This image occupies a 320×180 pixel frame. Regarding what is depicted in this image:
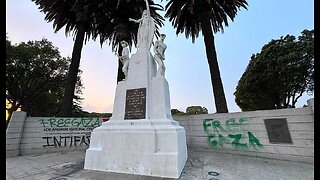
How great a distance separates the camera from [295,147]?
Answer: 6.20 m

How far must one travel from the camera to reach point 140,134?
5.33 meters

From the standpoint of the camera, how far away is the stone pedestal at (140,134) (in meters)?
4.94

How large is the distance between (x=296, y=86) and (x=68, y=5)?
70.4 feet

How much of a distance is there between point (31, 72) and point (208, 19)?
16.8m

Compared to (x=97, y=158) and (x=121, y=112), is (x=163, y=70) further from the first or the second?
(x=97, y=158)

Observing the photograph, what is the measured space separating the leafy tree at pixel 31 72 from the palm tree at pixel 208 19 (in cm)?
1251

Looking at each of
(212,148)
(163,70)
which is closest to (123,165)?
(163,70)

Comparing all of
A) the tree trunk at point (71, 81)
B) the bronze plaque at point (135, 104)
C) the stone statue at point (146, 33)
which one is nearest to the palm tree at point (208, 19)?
the stone statue at point (146, 33)

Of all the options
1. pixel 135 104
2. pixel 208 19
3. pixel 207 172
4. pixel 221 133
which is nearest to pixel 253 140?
pixel 221 133

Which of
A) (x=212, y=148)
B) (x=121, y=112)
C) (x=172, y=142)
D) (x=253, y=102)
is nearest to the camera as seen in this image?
(x=172, y=142)

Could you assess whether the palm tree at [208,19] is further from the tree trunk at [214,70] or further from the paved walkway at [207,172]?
the paved walkway at [207,172]

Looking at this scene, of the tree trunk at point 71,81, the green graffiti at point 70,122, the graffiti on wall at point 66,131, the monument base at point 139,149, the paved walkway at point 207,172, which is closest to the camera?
the paved walkway at point 207,172

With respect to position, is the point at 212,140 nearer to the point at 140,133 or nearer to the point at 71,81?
Answer: the point at 140,133

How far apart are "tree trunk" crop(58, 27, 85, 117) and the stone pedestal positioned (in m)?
5.85
